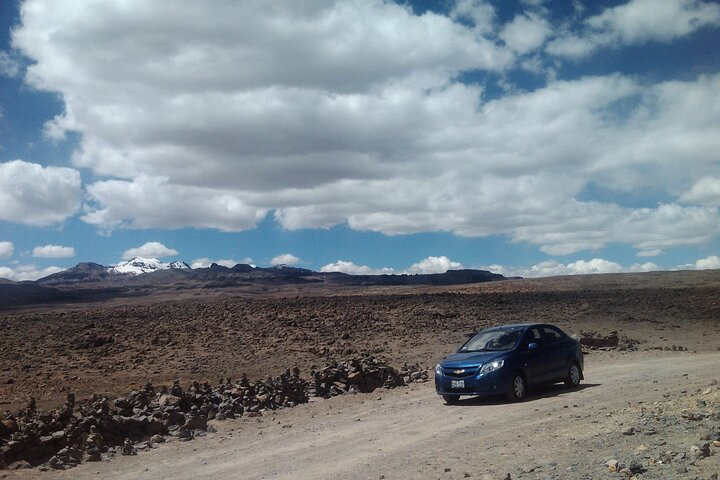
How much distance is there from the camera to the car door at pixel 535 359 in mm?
14406

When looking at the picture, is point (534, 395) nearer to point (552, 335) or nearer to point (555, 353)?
point (555, 353)

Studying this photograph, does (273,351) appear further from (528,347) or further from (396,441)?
(396,441)

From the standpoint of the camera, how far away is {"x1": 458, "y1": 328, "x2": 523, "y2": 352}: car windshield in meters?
14.8

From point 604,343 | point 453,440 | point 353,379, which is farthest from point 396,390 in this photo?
point 604,343

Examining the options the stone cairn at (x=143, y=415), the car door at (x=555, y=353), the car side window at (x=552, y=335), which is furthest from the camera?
the car side window at (x=552, y=335)

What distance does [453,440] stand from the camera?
408 inches

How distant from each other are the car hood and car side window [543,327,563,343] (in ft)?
6.47

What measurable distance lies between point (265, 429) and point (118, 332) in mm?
19290

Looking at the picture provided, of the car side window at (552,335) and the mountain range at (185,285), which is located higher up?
the mountain range at (185,285)

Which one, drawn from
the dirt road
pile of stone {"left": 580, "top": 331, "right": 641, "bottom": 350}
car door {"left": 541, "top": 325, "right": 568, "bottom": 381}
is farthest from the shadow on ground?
pile of stone {"left": 580, "top": 331, "right": 641, "bottom": 350}

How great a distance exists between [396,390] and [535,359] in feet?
14.9

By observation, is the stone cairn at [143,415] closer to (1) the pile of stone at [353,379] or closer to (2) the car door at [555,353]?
(1) the pile of stone at [353,379]

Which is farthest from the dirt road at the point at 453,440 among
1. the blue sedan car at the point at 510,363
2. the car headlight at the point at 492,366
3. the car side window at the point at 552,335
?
the car side window at the point at 552,335

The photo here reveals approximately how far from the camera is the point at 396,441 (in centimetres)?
1076
